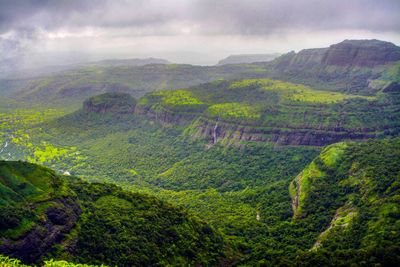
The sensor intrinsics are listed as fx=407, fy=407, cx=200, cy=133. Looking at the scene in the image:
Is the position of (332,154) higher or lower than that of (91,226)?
higher

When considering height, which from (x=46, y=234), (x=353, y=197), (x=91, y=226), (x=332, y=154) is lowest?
(x=353, y=197)

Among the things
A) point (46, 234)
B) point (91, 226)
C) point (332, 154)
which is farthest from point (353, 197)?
point (46, 234)

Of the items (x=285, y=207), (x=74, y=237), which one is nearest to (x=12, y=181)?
(x=74, y=237)

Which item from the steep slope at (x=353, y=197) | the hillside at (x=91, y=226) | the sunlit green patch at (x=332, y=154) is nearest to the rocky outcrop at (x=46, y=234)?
the hillside at (x=91, y=226)

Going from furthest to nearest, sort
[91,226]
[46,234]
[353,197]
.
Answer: [353,197] < [91,226] < [46,234]

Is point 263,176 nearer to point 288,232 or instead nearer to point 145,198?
point 288,232

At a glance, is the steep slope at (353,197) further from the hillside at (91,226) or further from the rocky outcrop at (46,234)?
the rocky outcrop at (46,234)

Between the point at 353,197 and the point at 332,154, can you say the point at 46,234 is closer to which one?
the point at 353,197

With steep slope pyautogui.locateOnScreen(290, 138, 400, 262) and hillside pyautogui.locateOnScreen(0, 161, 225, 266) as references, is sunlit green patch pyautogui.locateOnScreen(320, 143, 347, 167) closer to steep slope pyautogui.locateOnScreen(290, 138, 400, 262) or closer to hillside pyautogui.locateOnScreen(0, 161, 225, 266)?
steep slope pyautogui.locateOnScreen(290, 138, 400, 262)
